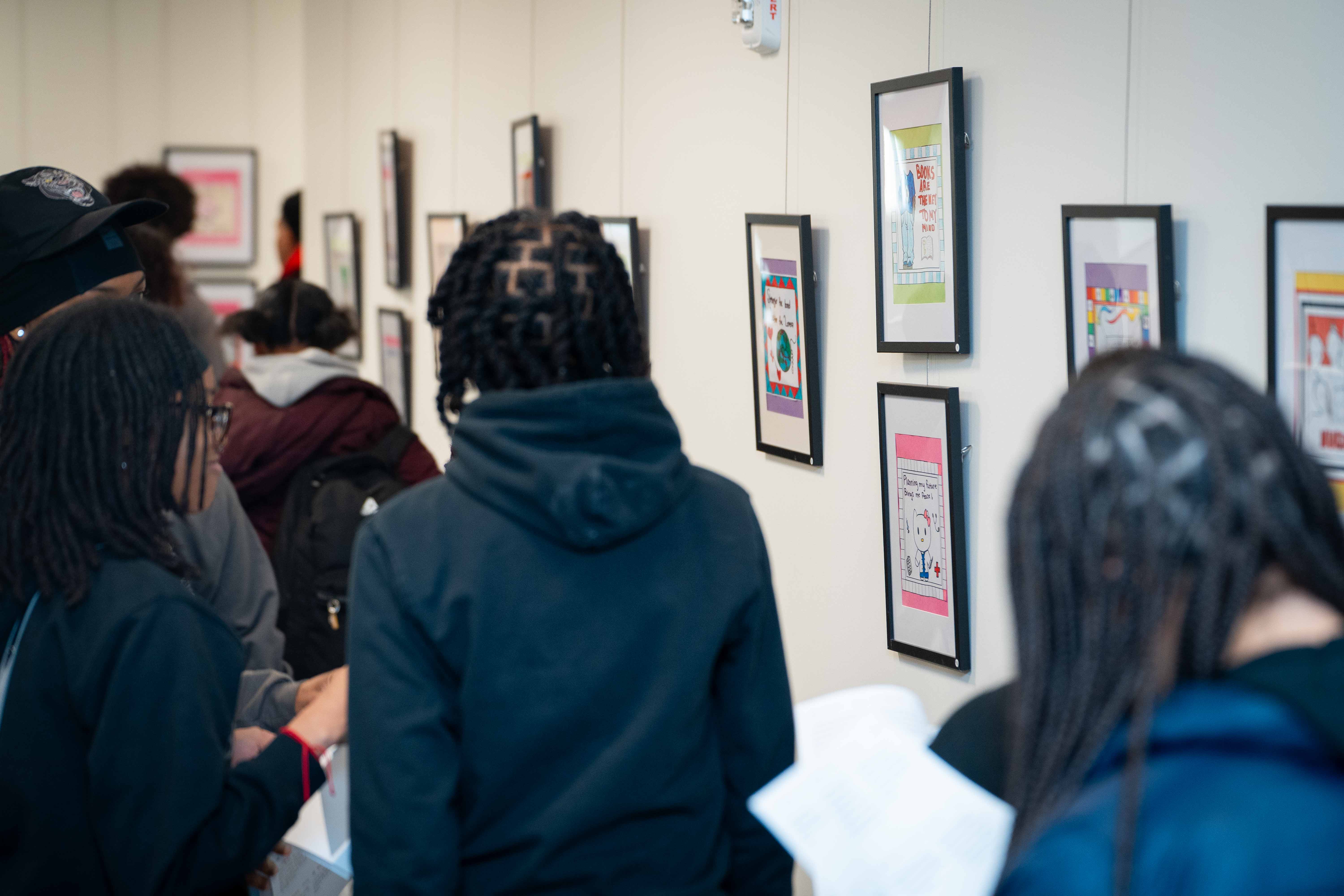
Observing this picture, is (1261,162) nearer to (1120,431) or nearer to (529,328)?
(1120,431)

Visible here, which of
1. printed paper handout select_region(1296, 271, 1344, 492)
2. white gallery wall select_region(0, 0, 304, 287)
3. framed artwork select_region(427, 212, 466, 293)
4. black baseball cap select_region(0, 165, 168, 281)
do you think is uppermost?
white gallery wall select_region(0, 0, 304, 287)

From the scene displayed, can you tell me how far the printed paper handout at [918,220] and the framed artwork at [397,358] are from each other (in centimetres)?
320

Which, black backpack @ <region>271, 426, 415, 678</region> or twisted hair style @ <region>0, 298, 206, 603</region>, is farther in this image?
black backpack @ <region>271, 426, 415, 678</region>

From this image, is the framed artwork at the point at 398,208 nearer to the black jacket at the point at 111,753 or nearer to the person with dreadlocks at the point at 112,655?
the person with dreadlocks at the point at 112,655

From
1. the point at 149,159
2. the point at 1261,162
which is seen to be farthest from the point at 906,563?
the point at 149,159

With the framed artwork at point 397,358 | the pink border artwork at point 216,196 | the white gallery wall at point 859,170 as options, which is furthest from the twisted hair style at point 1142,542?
the pink border artwork at point 216,196

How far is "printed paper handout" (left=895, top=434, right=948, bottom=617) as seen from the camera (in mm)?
2139

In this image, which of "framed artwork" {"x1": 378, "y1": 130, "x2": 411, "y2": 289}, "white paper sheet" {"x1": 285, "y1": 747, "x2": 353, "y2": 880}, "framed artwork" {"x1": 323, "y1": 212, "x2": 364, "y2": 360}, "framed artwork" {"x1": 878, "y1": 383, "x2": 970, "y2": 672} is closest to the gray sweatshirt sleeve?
"white paper sheet" {"x1": 285, "y1": 747, "x2": 353, "y2": 880}

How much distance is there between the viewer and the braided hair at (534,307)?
4.20ft

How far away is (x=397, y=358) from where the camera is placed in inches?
203

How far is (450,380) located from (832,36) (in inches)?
57.7

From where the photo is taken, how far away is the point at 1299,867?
2.41 ft

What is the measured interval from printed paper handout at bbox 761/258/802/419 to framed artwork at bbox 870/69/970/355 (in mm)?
305

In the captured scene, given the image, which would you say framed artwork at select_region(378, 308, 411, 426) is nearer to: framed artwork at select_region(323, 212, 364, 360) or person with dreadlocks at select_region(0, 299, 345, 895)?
framed artwork at select_region(323, 212, 364, 360)
